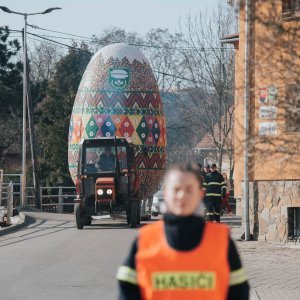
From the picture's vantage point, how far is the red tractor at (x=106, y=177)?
2916 cm

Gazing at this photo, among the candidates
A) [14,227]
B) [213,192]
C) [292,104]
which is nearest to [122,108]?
[14,227]

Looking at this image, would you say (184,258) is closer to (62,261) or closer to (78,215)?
(62,261)

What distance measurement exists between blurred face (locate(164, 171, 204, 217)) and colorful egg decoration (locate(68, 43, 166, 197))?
30851mm

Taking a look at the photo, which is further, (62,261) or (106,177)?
(106,177)

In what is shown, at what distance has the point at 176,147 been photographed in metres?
81.6

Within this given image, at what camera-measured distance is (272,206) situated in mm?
21922

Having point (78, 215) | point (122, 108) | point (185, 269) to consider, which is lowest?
point (78, 215)

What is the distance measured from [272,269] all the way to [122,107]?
20838 mm

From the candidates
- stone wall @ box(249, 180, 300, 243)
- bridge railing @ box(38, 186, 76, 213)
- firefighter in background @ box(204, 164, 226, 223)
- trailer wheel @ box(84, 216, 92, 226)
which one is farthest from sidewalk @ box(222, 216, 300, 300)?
bridge railing @ box(38, 186, 76, 213)

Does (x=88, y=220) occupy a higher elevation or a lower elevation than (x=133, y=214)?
lower

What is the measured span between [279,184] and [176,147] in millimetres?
59947

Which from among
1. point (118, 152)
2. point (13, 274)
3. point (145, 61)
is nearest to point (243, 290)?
point (13, 274)

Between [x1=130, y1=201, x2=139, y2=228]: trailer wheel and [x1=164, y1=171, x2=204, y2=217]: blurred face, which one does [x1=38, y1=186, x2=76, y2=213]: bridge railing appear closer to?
[x1=130, y1=201, x2=139, y2=228]: trailer wheel

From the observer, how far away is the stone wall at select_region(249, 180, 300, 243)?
21438 millimetres
